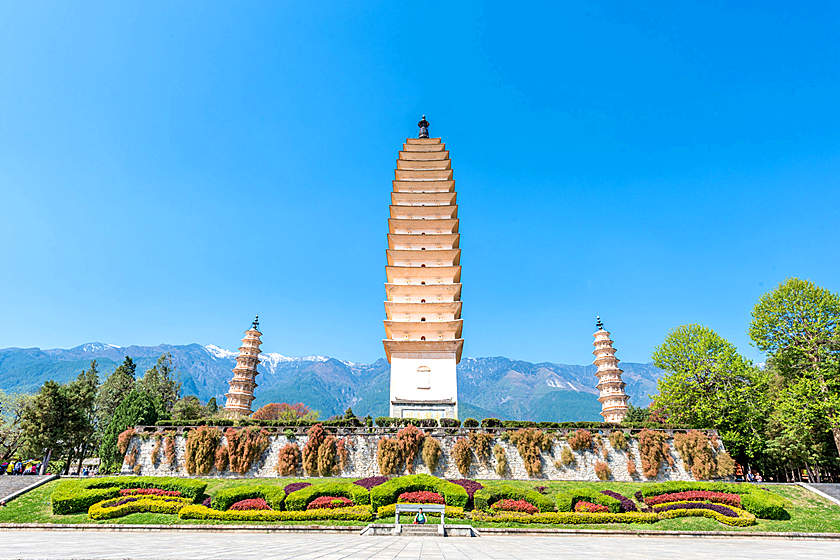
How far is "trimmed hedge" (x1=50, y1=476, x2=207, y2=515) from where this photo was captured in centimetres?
1900

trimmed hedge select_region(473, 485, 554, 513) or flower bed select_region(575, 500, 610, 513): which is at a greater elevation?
trimmed hedge select_region(473, 485, 554, 513)

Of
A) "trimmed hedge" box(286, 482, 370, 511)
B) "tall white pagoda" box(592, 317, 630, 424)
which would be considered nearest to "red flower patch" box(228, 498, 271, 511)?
"trimmed hedge" box(286, 482, 370, 511)

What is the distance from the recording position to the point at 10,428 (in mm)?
36906

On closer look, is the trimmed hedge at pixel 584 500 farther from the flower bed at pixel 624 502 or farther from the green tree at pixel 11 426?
the green tree at pixel 11 426

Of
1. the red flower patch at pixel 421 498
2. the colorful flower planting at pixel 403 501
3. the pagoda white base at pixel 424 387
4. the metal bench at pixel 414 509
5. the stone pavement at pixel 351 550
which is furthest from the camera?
the pagoda white base at pixel 424 387

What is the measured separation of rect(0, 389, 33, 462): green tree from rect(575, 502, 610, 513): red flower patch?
37.3 metres

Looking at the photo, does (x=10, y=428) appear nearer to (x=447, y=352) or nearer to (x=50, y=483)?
(x=50, y=483)

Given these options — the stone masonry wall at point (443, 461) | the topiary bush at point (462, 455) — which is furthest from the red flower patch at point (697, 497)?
the topiary bush at point (462, 455)

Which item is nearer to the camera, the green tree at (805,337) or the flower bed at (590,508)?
the flower bed at (590,508)

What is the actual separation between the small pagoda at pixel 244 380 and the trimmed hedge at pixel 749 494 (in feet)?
130

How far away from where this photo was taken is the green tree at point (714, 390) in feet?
92.8

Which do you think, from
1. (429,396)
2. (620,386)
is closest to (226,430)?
(429,396)

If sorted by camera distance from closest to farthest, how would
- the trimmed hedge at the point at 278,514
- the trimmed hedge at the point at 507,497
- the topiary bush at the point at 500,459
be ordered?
the trimmed hedge at the point at 278,514
the trimmed hedge at the point at 507,497
the topiary bush at the point at 500,459

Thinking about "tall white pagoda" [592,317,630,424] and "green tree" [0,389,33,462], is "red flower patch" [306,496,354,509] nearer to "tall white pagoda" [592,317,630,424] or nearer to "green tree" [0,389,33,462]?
"green tree" [0,389,33,462]
